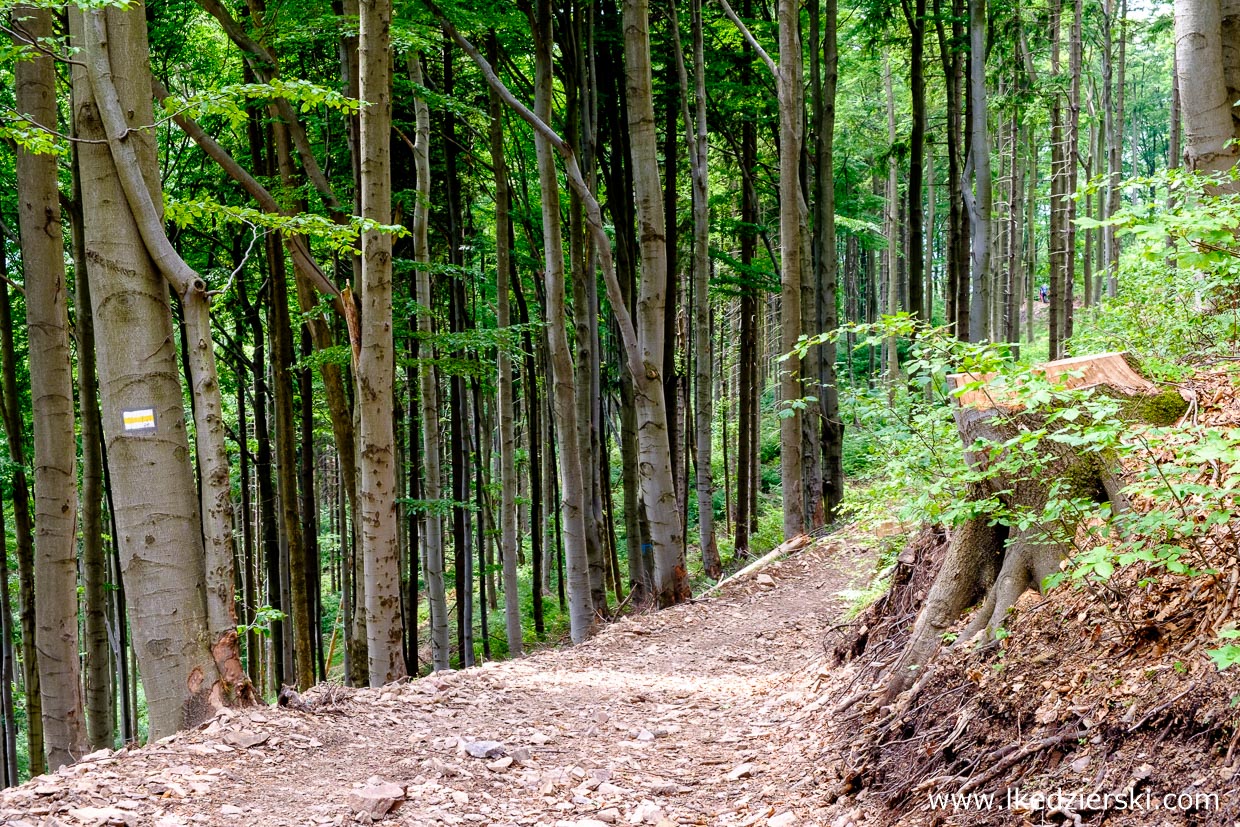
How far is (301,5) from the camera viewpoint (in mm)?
8672

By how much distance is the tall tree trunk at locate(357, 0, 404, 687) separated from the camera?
7.00m

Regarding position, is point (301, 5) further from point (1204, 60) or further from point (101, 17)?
point (1204, 60)

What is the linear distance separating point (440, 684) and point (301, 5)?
6855 mm

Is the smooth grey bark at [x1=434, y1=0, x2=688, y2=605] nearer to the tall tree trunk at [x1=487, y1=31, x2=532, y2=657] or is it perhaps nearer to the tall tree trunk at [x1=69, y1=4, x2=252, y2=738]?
the tall tree trunk at [x1=487, y1=31, x2=532, y2=657]

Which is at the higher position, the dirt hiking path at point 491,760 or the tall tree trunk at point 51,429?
the tall tree trunk at point 51,429

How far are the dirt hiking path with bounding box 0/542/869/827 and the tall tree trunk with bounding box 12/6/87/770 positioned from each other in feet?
11.7

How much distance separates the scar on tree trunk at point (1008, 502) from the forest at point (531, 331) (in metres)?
0.02

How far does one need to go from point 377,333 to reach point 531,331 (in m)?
5.99

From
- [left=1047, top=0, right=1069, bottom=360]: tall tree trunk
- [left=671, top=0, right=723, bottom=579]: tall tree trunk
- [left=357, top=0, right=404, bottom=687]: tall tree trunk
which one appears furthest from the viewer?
[left=1047, top=0, right=1069, bottom=360]: tall tree trunk

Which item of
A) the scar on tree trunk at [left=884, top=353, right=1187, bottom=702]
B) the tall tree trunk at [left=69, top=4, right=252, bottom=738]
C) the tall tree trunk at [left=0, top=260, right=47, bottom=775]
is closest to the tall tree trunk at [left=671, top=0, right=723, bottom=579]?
the tall tree trunk at [left=69, top=4, right=252, bottom=738]

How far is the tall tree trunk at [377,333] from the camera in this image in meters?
7.00

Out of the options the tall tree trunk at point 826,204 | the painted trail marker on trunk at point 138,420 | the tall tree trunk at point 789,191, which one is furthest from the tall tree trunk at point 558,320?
the painted trail marker on trunk at point 138,420

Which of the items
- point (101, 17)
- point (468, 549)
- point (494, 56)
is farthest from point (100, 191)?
point (468, 549)

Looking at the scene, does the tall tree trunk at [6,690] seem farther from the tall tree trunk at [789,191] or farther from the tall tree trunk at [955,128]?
the tall tree trunk at [955,128]
